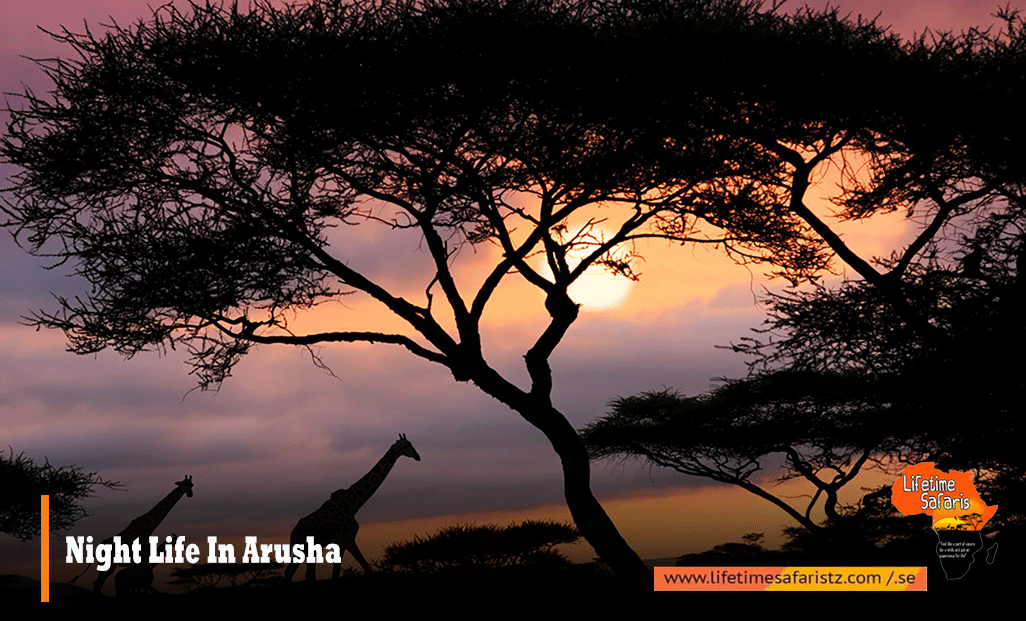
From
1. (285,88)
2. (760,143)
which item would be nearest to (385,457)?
(285,88)

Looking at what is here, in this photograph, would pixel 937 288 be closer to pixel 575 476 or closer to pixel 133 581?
pixel 575 476

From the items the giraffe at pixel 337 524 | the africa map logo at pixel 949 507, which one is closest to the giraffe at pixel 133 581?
the giraffe at pixel 337 524

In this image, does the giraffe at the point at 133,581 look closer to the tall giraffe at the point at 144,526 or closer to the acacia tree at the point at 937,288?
the tall giraffe at the point at 144,526

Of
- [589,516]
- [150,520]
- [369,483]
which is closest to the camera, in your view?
[369,483]

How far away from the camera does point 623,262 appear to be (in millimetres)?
16188

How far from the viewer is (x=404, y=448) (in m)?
13.3

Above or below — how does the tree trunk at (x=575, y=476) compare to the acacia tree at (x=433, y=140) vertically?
below

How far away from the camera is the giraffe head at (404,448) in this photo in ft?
43.5

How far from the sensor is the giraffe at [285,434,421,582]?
38.6 feet

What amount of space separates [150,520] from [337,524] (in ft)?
9.57

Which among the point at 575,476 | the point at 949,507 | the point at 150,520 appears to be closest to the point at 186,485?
the point at 150,520

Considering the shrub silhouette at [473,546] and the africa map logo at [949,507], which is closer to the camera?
the africa map logo at [949,507]

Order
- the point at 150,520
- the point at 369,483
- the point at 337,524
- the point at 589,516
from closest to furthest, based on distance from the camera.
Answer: the point at 337,524 < the point at 369,483 < the point at 150,520 < the point at 589,516

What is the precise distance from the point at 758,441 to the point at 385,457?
10.6 meters
